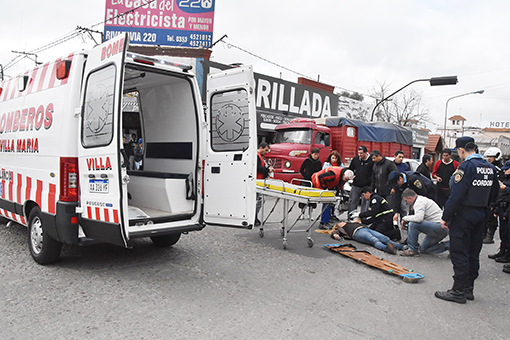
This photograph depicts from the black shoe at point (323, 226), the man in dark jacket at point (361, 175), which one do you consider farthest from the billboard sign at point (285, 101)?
the black shoe at point (323, 226)

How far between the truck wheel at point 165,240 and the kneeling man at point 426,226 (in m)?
3.75

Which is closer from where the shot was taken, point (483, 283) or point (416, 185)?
point (483, 283)

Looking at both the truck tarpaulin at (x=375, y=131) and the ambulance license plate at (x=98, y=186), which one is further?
the truck tarpaulin at (x=375, y=131)

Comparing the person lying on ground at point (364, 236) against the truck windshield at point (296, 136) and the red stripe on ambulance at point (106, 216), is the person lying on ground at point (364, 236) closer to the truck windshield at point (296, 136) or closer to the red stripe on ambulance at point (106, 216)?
the red stripe on ambulance at point (106, 216)

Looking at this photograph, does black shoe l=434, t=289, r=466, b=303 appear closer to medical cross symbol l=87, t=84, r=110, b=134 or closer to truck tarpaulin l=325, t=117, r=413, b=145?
medical cross symbol l=87, t=84, r=110, b=134

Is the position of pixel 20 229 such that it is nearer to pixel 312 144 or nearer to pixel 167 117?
pixel 167 117

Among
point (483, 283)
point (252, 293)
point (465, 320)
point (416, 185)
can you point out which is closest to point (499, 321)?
point (465, 320)

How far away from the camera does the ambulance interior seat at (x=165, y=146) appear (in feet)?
17.6

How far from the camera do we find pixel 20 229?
269 inches

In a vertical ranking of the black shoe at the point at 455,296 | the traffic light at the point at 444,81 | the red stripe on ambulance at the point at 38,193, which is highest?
the traffic light at the point at 444,81

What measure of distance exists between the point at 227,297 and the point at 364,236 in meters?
3.52

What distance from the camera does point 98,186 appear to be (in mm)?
4188

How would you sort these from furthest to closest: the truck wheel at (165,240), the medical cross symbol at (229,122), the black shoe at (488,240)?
1. the black shoe at (488,240)
2. the truck wheel at (165,240)
3. the medical cross symbol at (229,122)

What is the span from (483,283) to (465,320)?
64.0 inches
